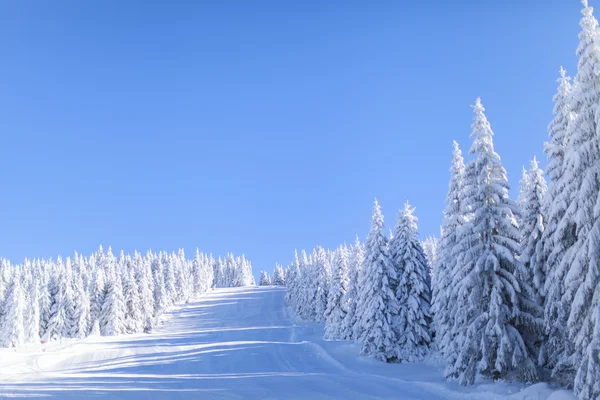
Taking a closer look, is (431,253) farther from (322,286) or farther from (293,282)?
(293,282)

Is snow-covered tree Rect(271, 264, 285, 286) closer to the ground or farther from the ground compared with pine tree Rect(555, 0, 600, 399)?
farther from the ground

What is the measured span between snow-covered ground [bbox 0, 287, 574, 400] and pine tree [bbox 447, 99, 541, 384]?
141 centimetres

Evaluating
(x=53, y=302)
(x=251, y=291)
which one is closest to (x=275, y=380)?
(x=53, y=302)

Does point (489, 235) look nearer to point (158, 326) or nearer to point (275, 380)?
point (275, 380)

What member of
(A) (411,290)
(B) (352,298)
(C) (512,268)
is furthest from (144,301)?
(C) (512,268)

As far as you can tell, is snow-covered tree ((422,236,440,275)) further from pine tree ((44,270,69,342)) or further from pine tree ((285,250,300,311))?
pine tree ((44,270,69,342))

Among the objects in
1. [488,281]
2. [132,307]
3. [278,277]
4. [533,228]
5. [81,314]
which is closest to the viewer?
[488,281]

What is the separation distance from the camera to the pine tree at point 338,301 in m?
61.8

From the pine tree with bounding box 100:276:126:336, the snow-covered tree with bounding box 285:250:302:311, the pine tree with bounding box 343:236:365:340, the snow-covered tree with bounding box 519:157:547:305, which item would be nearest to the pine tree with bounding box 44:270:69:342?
the pine tree with bounding box 100:276:126:336

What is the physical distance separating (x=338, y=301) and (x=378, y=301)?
23113 millimetres

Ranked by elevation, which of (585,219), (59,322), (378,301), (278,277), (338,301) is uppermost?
(278,277)

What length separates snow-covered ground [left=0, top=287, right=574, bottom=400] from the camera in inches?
996

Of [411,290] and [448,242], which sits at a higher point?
[448,242]

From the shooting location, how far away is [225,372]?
130 ft
